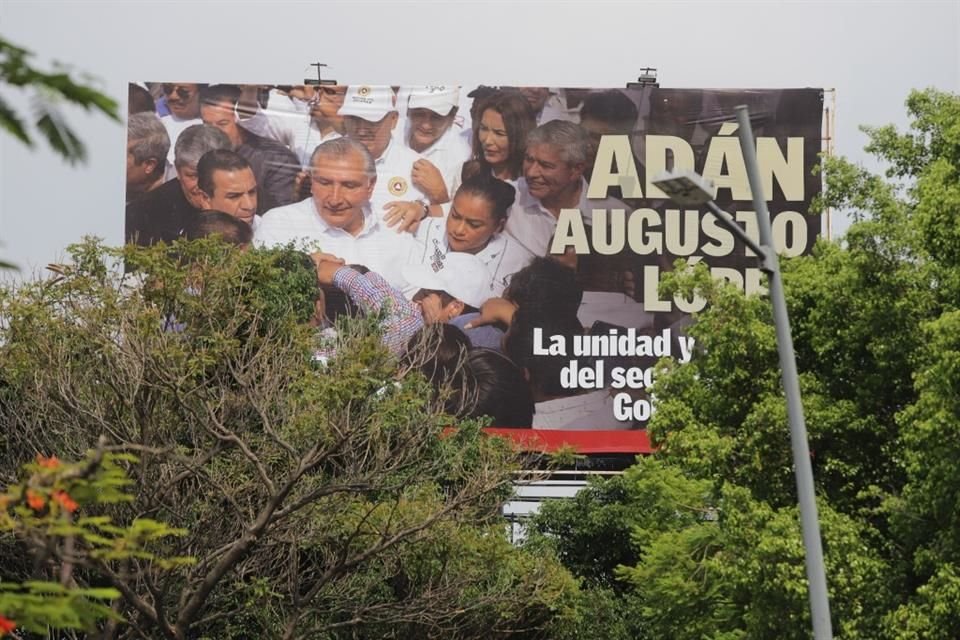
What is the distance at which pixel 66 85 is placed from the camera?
5719 millimetres

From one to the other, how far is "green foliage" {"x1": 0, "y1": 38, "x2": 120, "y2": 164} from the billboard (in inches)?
1479

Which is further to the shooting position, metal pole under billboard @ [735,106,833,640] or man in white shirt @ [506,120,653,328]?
man in white shirt @ [506,120,653,328]

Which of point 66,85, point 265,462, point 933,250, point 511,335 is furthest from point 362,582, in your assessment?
point 66,85

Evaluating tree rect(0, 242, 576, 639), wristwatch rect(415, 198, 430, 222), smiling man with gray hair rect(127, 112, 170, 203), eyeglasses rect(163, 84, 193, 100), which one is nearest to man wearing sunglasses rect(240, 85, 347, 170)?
eyeglasses rect(163, 84, 193, 100)

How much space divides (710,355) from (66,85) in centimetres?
1665

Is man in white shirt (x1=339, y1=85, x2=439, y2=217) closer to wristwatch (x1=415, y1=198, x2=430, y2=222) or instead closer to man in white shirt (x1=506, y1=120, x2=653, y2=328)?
wristwatch (x1=415, y1=198, x2=430, y2=222)

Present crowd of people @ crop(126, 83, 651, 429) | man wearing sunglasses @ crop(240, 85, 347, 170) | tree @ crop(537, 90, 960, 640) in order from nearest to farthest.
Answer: tree @ crop(537, 90, 960, 640) < crowd of people @ crop(126, 83, 651, 429) < man wearing sunglasses @ crop(240, 85, 347, 170)

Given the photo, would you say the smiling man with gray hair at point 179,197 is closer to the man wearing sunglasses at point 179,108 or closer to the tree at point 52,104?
the man wearing sunglasses at point 179,108

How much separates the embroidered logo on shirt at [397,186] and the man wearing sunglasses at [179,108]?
573cm

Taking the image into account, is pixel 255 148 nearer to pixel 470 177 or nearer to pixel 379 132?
pixel 379 132

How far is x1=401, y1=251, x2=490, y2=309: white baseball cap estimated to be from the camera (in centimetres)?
4356

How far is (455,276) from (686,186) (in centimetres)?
3346

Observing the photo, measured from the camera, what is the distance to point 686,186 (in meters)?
10.5

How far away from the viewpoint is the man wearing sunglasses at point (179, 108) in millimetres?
44469
